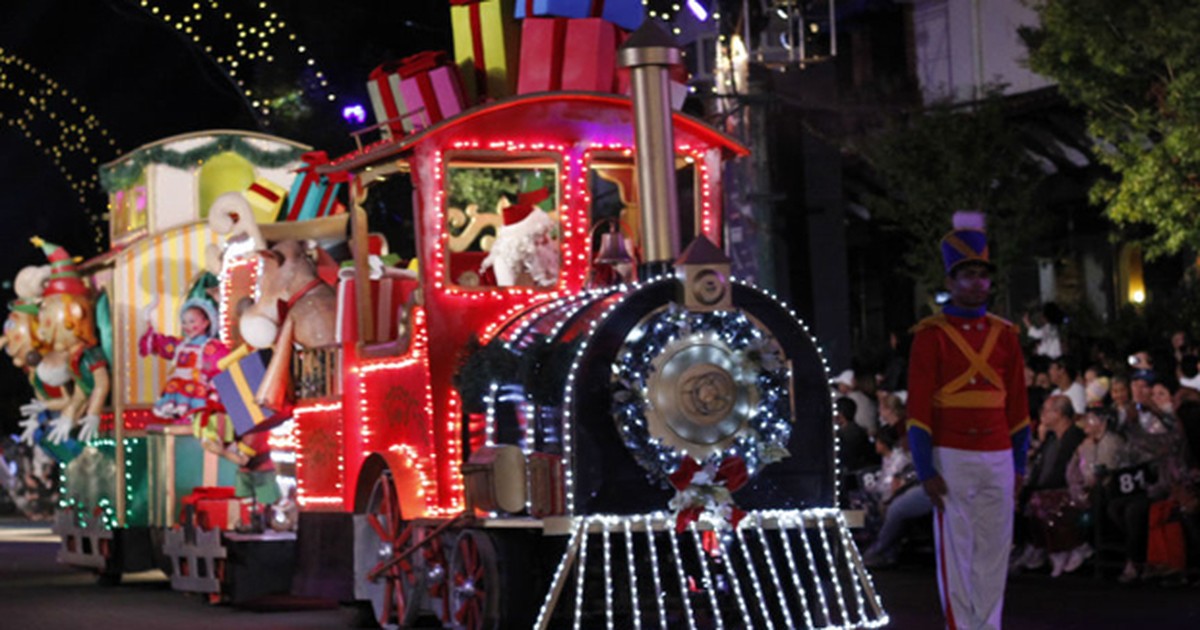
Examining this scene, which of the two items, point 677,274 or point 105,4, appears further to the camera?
point 105,4

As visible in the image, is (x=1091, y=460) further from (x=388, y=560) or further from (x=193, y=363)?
(x=193, y=363)

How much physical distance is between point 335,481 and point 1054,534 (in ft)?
19.6

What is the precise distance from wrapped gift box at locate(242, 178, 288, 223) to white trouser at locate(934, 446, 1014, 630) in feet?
29.8

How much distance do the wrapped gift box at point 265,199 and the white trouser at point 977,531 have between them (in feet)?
29.8

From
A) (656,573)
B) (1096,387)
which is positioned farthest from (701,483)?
(1096,387)

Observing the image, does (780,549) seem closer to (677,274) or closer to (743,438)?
(743,438)

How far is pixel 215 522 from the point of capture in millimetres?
16969

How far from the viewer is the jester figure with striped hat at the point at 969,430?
10.0 metres

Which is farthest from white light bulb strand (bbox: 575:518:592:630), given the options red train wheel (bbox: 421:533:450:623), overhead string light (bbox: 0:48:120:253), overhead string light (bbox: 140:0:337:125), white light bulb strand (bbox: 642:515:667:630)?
overhead string light (bbox: 140:0:337:125)

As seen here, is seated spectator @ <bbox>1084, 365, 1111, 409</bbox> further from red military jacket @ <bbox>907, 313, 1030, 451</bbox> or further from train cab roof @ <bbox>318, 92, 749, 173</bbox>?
red military jacket @ <bbox>907, 313, 1030, 451</bbox>

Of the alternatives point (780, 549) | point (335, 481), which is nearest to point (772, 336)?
point (780, 549)

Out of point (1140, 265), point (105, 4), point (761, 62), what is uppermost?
point (105, 4)

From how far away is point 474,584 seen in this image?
1148 centimetres

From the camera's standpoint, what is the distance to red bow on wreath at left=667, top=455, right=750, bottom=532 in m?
10.8
